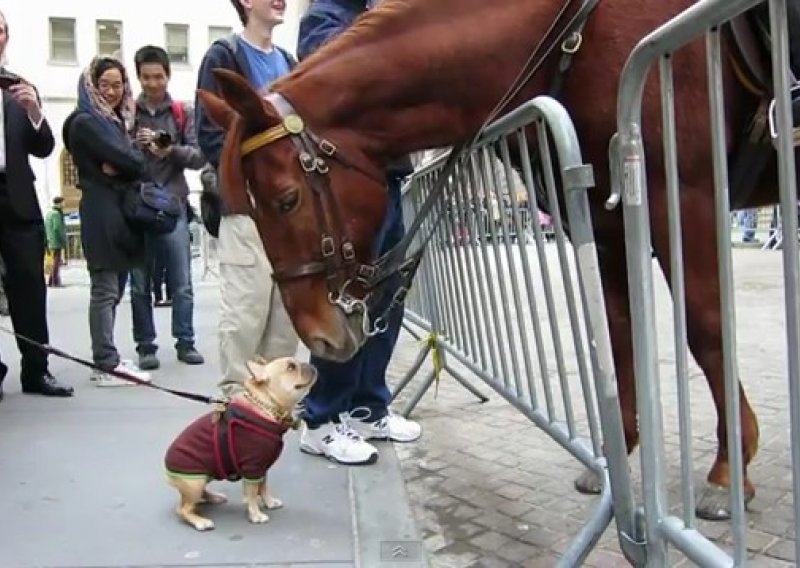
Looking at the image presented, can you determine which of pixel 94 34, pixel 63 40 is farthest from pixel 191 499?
pixel 63 40

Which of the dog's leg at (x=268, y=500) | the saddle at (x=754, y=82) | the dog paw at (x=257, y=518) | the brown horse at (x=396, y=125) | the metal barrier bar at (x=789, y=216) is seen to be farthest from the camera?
the dog's leg at (x=268, y=500)

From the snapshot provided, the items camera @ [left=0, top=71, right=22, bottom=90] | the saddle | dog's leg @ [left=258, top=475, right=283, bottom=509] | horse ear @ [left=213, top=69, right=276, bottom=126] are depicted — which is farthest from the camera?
camera @ [left=0, top=71, right=22, bottom=90]

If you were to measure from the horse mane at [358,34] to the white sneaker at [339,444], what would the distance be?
166 cm

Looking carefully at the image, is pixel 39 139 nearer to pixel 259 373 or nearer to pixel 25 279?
pixel 25 279

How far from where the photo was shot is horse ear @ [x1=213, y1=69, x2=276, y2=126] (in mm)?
2674

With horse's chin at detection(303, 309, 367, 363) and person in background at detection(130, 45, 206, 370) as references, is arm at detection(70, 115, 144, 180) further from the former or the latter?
horse's chin at detection(303, 309, 367, 363)

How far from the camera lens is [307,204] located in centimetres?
285

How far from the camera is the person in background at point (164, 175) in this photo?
609 centimetres

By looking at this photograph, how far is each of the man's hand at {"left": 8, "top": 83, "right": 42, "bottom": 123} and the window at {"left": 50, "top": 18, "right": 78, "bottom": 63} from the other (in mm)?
34834

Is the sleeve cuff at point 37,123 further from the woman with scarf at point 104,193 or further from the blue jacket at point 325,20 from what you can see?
the blue jacket at point 325,20

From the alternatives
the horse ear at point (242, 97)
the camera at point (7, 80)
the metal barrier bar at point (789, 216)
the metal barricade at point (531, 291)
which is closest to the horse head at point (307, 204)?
the horse ear at point (242, 97)

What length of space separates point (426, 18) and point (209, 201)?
1668 millimetres

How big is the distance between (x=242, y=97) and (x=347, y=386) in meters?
1.60

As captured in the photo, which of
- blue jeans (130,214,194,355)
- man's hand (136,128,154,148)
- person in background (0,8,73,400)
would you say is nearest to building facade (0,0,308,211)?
blue jeans (130,214,194,355)
